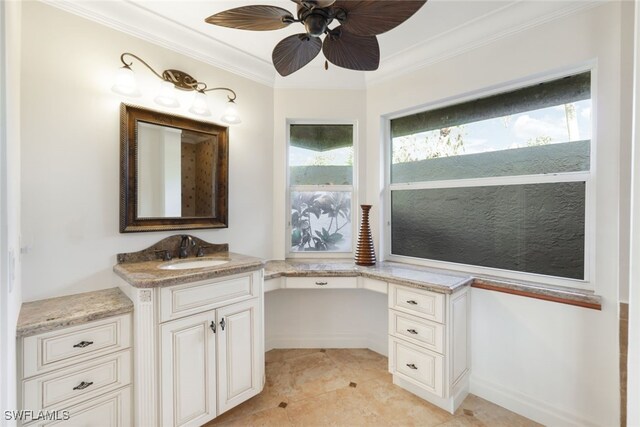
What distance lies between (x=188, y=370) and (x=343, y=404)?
1056 mm

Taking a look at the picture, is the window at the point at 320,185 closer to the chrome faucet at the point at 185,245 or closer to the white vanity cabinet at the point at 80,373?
the chrome faucet at the point at 185,245

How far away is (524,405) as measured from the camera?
178 cm

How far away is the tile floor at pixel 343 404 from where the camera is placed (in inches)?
67.9

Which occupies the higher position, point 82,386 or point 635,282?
point 635,282

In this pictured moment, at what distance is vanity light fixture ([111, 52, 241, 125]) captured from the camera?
5.50 feet

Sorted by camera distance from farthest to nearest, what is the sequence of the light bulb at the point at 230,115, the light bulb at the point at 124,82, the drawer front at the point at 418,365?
the light bulb at the point at 230,115, the drawer front at the point at 418,365, the light bulb at the point at 124,82

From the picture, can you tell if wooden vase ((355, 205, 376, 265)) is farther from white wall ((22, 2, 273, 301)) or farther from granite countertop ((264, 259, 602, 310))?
white wall ((22, 2, 273, 301))

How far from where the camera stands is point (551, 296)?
168 cm

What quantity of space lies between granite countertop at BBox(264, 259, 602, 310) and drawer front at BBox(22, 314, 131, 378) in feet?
3.15

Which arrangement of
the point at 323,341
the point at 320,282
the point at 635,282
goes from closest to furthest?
the point at 635,282 → the point at 320,282 → the point at 323,341

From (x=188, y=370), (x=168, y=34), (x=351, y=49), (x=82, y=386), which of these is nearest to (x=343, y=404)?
(x=188, y=370)

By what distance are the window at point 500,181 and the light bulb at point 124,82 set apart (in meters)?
2.12

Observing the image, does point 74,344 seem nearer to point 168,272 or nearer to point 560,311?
point 168,272

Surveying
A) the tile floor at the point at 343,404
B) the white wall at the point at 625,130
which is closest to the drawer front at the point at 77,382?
the tile floor at the point at 343,404
